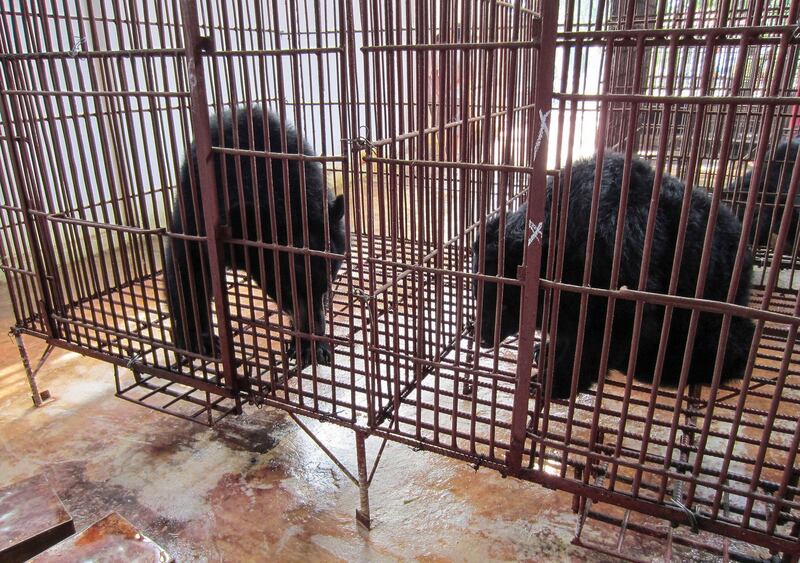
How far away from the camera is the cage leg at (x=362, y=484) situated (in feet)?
8.14

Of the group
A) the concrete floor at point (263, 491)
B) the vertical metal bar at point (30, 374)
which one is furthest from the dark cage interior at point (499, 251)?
the concrete floor at point (263, 491)

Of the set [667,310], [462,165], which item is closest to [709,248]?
[667,310]

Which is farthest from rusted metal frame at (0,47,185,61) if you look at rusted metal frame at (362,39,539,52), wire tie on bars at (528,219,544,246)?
wire tie on bars at (528,219,544,246)

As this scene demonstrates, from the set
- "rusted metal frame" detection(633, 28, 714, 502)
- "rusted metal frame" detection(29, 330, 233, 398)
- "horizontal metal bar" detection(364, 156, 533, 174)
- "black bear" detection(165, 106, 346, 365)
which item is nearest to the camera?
"rusted metal frame" detection(633, 28, 714, 502)

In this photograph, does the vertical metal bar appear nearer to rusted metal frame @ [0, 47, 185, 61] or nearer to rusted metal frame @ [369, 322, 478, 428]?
rusted metal frame @ [0, 47, 185, 61]

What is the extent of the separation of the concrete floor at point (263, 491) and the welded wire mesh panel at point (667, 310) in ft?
1.36

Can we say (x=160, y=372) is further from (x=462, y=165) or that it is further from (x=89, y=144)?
(x=462, y=165)

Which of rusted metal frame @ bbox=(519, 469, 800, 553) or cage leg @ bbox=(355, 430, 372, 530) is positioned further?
cage leg @ bbox=(355, 430, 372, 530)

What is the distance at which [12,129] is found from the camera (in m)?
3.08

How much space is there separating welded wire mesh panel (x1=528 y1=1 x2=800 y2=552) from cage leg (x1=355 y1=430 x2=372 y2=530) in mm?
716

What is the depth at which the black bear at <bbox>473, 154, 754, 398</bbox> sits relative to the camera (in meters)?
2.69

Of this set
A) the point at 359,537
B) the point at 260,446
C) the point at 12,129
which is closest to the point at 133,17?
the point at 12,129

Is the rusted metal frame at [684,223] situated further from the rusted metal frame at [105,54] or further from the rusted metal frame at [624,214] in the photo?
the rusted metal frame at [105,54]

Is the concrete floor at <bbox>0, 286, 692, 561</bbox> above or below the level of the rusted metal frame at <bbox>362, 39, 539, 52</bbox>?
below
